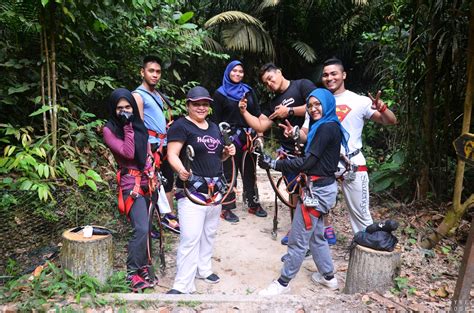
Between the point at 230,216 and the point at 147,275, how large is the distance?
6.31 feet

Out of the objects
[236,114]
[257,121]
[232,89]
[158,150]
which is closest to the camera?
[158,150]

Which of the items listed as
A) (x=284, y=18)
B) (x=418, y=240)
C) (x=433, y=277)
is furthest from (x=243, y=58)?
(x=433, y=277)

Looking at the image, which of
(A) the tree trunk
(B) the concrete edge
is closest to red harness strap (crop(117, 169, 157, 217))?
(B) the concrete edge

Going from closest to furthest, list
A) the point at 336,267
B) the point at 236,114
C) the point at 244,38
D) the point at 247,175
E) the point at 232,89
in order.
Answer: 1. the point at 336,267
2. the point at 232,89
3. the point at 236,114
4. the point at 247,175
5. the point at 244,38

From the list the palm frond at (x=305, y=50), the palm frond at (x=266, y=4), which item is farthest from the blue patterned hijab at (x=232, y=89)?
the palm frond at (x=305, y=50)

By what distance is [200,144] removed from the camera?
3.11m

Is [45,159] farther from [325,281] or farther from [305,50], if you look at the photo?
[305,50]

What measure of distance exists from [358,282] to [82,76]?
3.93 meters

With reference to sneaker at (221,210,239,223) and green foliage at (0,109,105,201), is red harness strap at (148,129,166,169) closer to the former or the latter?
green foliage at (0,109,105,201)

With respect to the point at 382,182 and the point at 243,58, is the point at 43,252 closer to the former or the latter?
the point at 382,182

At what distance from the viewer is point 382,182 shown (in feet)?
18.0

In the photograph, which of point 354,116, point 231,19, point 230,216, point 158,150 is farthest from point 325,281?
point 231,19

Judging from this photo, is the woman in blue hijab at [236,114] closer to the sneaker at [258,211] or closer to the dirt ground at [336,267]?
the sneaker at [258,211]

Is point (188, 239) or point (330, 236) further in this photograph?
point (330, 236)
